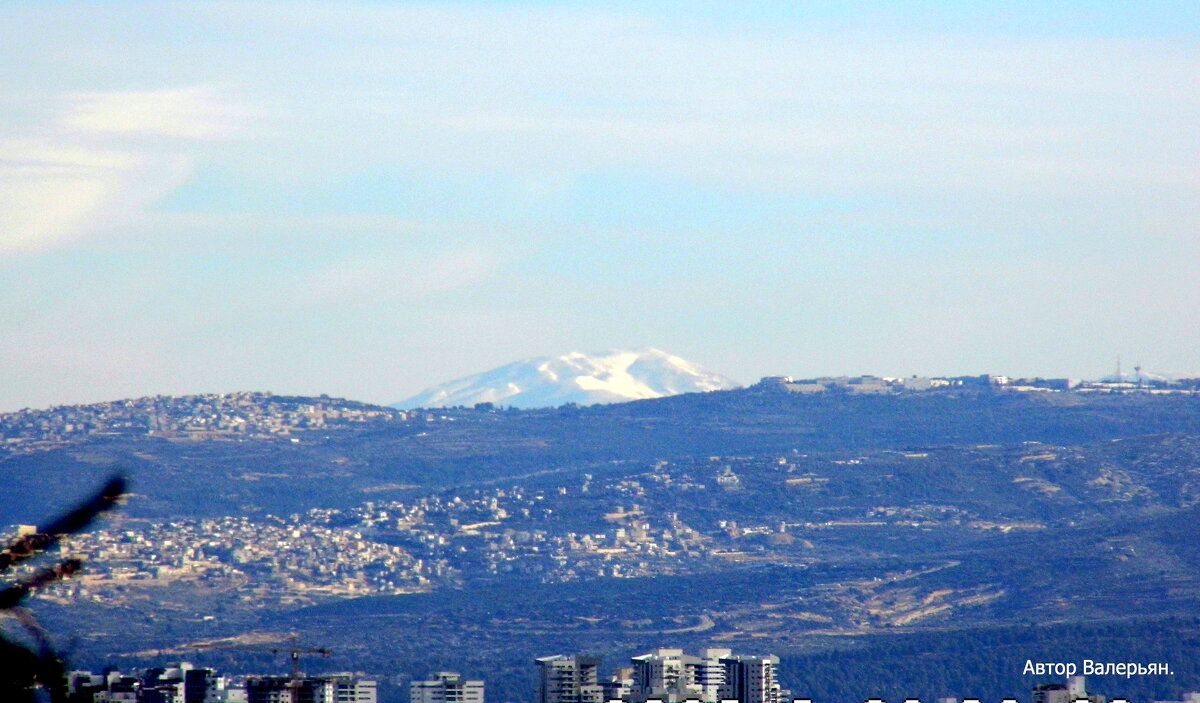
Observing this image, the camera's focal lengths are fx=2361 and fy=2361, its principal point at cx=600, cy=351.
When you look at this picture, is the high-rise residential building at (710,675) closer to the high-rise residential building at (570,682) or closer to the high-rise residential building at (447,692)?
the high-rise residential building at (570,682)

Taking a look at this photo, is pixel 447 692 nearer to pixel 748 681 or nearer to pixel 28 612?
pixel 748 681

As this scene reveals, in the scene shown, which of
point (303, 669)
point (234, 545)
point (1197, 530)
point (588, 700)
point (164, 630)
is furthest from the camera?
point (234, 545)

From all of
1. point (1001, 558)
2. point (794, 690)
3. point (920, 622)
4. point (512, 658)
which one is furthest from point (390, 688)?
point (1001, 558)

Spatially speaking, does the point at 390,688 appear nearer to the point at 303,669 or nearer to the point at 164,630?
the point at 303,669

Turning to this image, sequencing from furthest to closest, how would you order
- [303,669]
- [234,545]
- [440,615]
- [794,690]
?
[234,545]
[440,615]
[303,669]
[794,690]

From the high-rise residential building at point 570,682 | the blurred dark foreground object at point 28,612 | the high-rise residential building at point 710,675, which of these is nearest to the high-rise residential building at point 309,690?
the high-rise residential building at point 570,682

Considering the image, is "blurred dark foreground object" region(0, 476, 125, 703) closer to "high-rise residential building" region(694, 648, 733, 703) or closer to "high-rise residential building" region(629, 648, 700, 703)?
"high-rise residential building" region(629, 648, 700, 703)

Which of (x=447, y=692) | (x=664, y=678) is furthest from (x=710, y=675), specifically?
(x=447, y=692)

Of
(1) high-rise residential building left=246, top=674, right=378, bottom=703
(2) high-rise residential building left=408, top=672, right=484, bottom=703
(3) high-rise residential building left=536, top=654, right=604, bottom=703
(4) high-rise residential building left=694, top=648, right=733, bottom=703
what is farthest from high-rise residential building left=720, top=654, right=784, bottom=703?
(1) high-rise residential building left=246, top=674, right=378, bottom=703
